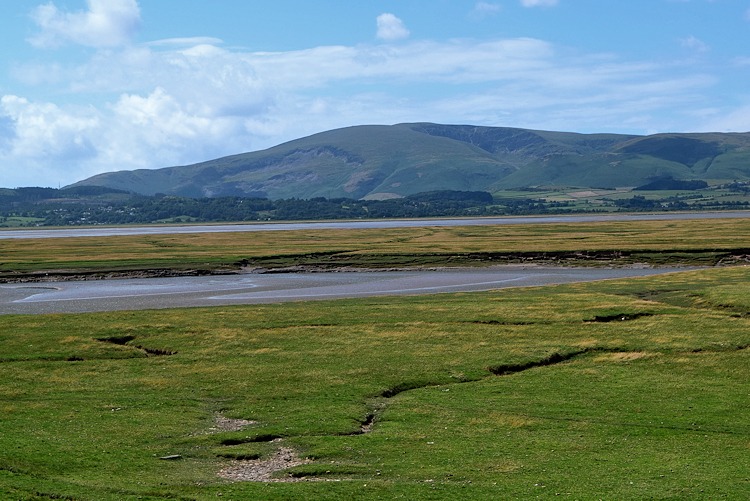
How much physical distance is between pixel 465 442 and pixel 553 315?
30517mm

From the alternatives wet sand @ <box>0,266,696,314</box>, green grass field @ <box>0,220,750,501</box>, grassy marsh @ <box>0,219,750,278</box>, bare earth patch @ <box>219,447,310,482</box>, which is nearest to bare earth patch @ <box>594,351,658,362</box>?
green grass field @ <box>0,220,750,501</box>

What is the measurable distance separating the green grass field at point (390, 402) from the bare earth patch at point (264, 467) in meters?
0.22

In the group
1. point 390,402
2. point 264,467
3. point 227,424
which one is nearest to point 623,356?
point 390,402

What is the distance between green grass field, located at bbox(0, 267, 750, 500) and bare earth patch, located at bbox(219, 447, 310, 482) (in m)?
0.22

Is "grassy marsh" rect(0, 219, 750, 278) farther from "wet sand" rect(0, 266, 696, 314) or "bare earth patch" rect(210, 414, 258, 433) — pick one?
"bare earth patch" rect(210, 414, 258, 433)

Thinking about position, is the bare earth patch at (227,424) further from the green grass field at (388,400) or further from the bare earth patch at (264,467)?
the bare earth patch at (264,467)

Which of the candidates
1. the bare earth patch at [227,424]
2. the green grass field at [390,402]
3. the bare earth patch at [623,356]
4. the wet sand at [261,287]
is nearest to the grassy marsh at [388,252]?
the wet sand at [261,287]

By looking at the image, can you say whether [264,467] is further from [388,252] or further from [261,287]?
[388,252]

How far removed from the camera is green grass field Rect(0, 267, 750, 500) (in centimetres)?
2530

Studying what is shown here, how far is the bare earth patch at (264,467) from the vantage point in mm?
26453

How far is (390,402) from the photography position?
120ft

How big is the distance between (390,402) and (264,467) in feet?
31.9

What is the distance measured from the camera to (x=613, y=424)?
3155 cm

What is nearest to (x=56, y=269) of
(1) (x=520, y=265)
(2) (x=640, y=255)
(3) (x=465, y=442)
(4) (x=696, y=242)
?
(1) (x=520, y=265)
